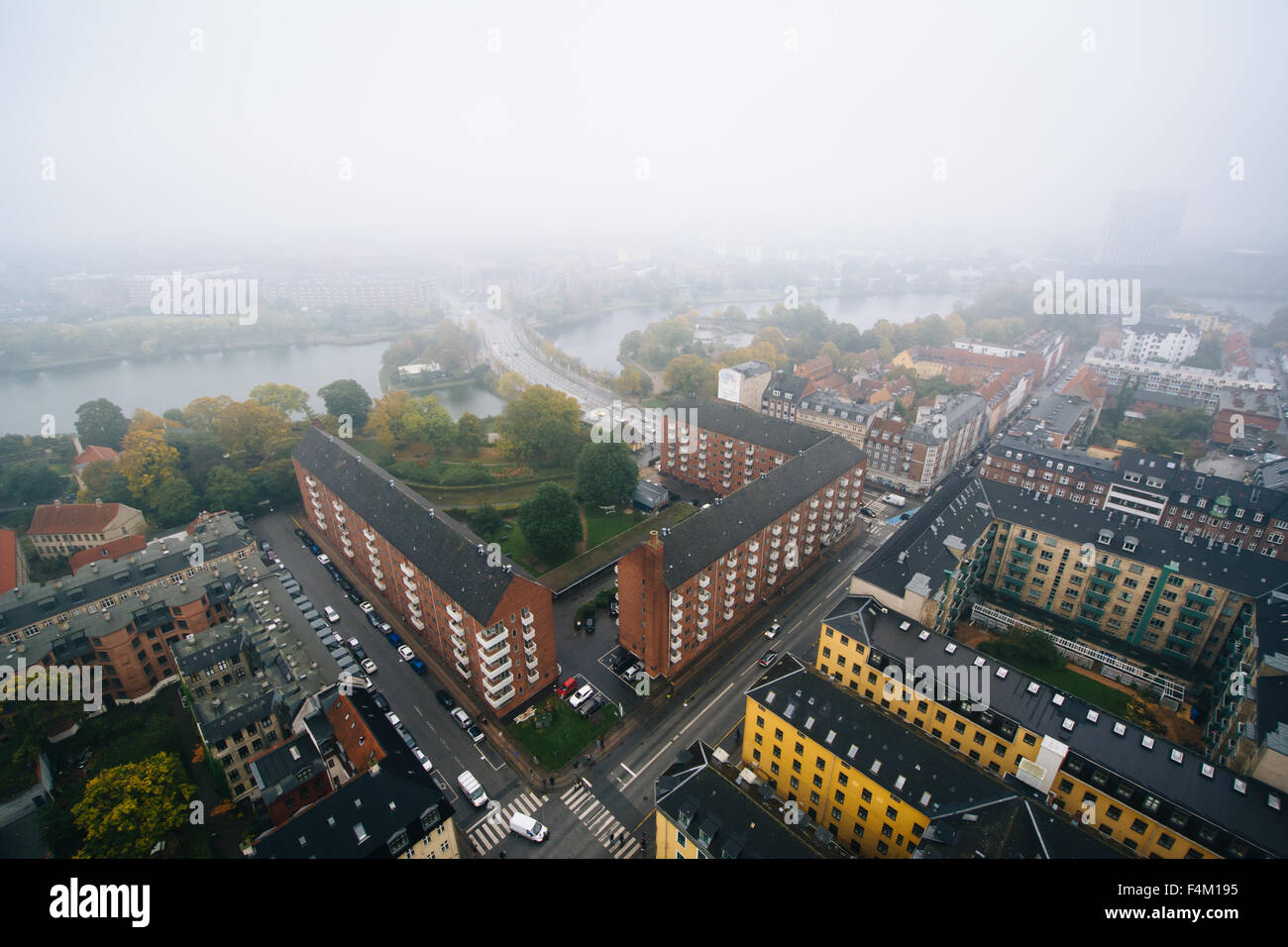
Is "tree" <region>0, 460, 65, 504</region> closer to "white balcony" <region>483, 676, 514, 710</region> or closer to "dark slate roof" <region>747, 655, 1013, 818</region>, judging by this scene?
"white balcony" <region>483, 676, 514, 710</region>

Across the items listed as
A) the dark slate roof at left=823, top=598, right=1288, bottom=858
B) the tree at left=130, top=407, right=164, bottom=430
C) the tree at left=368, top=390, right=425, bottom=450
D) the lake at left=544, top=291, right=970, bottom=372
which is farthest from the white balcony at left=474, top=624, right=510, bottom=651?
the lake at left=544, top=291, right=970, bottom=372

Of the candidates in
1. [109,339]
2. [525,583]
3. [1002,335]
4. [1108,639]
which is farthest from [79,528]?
[1002,335]

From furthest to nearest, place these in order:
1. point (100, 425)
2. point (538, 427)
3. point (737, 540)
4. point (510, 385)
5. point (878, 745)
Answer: point (510, 385)
point (538, 427)
point (100, 425)
point (737, 540)
point (878, 745)

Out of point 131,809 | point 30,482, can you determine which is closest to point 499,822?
point 131,809

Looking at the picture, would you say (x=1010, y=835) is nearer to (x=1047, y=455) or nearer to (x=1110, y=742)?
(x=1110, y=742)

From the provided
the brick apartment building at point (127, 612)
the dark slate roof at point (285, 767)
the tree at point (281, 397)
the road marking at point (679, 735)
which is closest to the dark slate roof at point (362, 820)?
the dark slate roof at point (285, 767)
